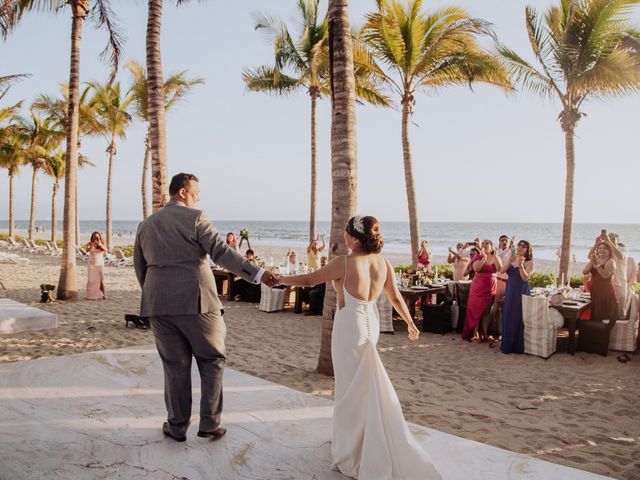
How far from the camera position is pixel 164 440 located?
3844 mm

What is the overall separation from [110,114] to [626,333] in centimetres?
2793

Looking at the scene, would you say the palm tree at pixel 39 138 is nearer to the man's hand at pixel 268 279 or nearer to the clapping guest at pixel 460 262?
the clapping guest at pixel 460 262

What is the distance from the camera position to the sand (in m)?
4.64

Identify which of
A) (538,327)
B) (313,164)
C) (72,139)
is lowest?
(538,327)

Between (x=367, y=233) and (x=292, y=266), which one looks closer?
(x=367, y=233)

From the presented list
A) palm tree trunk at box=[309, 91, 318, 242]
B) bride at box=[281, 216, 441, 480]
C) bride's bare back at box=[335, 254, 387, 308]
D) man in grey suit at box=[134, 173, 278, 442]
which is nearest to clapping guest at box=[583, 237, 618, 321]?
bride at box=[281, 216, 441, 480]

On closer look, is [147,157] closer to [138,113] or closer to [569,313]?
[138,113]

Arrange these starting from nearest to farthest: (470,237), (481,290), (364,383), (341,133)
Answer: (364,383) < (341,133) < (481,290) < (470,237)

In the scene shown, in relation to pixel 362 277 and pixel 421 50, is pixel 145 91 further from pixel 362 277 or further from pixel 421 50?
pixel 362 277

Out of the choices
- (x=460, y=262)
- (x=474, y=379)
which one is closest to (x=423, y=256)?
(x=460, y=262)

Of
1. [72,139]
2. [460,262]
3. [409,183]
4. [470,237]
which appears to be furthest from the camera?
A: [470,237]

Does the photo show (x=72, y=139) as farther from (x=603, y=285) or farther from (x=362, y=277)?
(x=603, y=285)

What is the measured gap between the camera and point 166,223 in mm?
3537

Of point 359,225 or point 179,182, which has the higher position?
point 179,182
